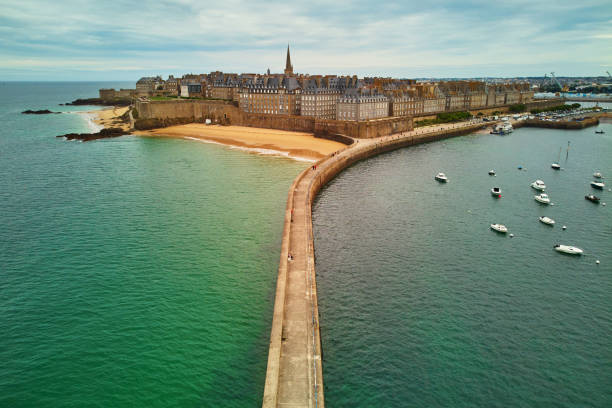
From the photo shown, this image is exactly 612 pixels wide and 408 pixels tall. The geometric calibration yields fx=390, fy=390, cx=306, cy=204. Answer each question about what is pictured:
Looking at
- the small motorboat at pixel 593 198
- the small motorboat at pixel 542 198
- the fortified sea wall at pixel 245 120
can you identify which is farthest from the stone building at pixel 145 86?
the small motorboat at pixel 593 198

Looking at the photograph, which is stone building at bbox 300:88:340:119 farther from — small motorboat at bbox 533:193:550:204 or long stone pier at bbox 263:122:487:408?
small motorboat at bbox 533:193:550:204

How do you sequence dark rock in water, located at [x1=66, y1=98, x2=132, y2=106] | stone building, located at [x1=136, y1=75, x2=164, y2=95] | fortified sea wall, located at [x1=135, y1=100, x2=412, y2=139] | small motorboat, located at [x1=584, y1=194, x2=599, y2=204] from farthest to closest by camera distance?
dark rock in water, located at [x1=66, y1=98, x2=132, y2=106], stone building, located at [x1=136, y1=75, x2=164, y2=95], fortified sea wall, located at [x1=135, y1=100, x2=412, y2=139], small motorboat, located at [x1=584, y1=194, x2=599, y2=204]

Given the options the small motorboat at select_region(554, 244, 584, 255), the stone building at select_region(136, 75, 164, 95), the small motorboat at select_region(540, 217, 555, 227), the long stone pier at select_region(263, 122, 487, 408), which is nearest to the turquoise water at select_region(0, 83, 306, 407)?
the long stone pier at select_region(263, 122, 487, 408)

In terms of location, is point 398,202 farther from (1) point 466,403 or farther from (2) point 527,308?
(1) point 466,403

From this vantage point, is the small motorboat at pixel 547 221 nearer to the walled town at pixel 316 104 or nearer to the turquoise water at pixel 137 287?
the turquoise water at pixel 137 287

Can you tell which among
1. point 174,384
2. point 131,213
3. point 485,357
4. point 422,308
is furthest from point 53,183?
point 485,357
